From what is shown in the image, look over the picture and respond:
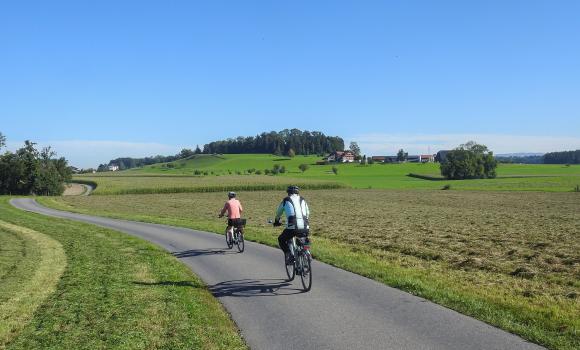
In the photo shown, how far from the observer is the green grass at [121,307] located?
814 cm

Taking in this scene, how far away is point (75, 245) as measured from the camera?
2048 centimetres

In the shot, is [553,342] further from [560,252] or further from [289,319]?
[560,252]

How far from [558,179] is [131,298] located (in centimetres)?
9982

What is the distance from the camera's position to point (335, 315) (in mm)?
9375

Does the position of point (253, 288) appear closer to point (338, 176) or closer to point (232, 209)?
point (232, 209)

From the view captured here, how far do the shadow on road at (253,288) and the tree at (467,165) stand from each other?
11586 centimetres

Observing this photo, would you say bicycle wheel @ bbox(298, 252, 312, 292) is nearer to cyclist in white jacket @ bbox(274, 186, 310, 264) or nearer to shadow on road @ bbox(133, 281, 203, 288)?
cyclist in white jacket @ bbox(274, 186, 310, 264)

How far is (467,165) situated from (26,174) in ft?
311

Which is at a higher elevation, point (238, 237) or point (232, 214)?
point (232, 214)

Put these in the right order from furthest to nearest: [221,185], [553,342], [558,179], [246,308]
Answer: [558,179]
[221,185]
[246,308]
[553,342]

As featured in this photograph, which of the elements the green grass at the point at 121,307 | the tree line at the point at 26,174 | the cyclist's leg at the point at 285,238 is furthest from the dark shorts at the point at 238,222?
the tree line at the point at 26,174

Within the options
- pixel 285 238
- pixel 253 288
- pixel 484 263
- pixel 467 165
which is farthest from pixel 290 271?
pixel 467 165

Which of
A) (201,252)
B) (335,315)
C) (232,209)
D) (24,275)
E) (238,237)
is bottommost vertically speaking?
(201,252)

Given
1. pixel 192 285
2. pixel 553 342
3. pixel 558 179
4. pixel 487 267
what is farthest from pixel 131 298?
pixel 558 179
